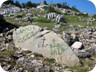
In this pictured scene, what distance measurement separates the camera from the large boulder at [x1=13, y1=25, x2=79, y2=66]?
574 inches

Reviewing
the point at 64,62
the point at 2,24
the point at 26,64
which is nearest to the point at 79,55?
the point at 64,62

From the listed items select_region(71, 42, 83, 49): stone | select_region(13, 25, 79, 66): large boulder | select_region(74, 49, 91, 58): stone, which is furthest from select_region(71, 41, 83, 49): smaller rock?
select_region(13, 25, 79, 66): large boulder

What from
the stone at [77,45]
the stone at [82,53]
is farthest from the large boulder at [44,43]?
the stone at [77,45]

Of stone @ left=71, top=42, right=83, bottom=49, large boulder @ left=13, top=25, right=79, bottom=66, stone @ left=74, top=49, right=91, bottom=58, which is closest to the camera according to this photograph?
large boulder @ left=13, top=25, right=79, bottom=66

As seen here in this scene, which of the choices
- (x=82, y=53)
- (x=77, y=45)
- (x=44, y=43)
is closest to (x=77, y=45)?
(x=77, y=45)

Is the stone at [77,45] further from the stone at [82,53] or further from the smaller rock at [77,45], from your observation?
the stone at [82,53]

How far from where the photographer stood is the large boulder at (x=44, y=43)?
1458cm

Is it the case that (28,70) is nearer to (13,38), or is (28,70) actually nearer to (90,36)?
(13,38)

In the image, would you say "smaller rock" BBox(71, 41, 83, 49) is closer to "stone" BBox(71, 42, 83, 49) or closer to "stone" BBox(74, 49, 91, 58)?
"stone" BBox(71, 42, 83, 49)

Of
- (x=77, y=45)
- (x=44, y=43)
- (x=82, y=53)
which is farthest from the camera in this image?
(x=77, y=45)

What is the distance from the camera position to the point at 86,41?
17.0m

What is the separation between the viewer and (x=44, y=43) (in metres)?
15.0

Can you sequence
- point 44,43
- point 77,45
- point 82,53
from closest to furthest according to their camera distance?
point 44,43, point 82,53, point 77,45

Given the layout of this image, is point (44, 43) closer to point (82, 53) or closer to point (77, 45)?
point (82, 53)
